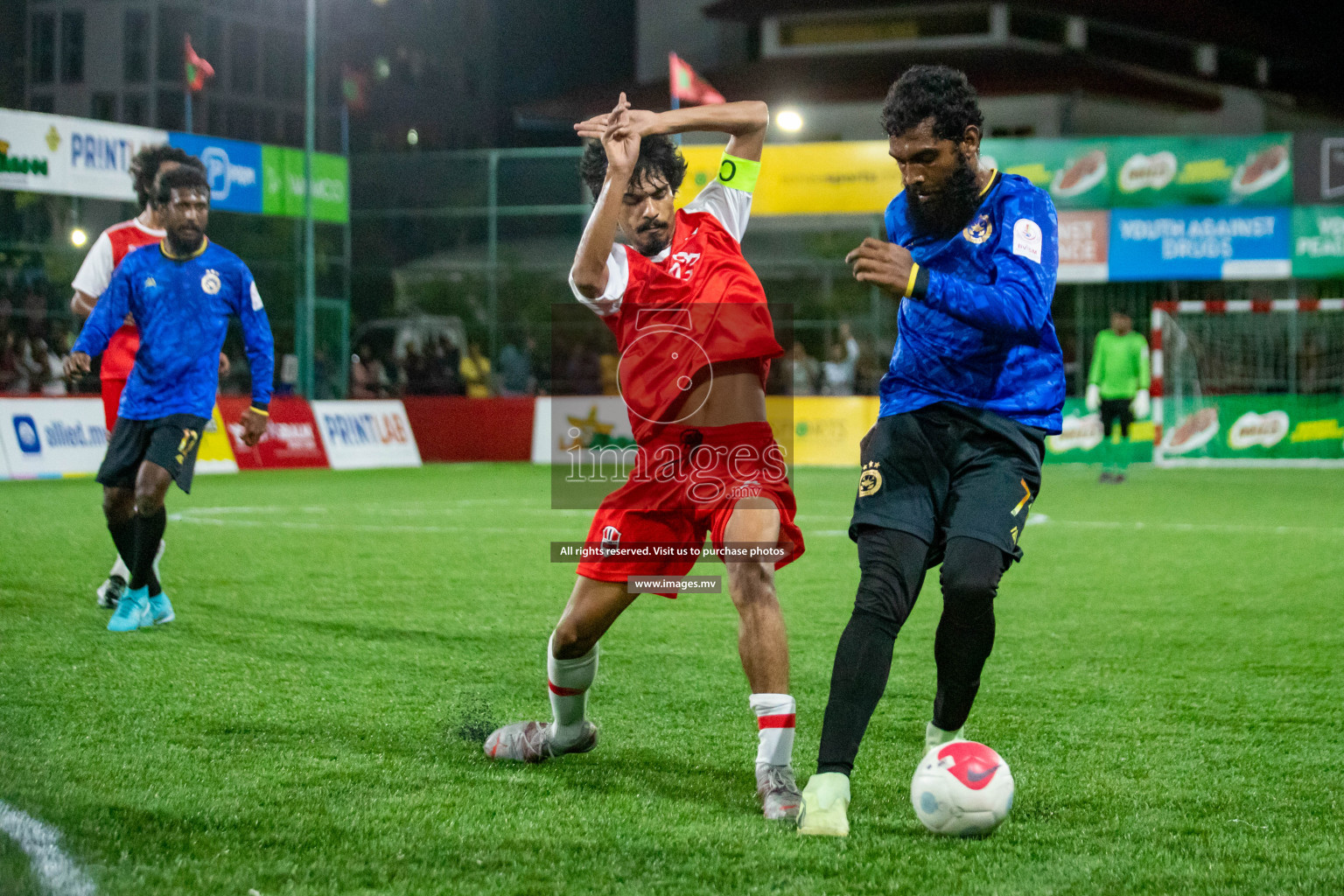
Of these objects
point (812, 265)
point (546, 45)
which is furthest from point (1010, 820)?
point (546, 45)

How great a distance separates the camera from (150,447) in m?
7.10

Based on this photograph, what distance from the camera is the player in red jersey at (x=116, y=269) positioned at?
748 centimetres


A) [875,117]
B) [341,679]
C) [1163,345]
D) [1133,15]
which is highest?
[1133,15]

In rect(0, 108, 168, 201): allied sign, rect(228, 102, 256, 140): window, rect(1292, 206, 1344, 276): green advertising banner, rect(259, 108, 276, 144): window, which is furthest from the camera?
rect(259, 108, 276, 144): window

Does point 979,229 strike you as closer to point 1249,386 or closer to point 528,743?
point 528,743

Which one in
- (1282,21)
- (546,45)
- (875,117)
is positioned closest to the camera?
(875,117)

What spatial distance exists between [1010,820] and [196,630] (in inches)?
174

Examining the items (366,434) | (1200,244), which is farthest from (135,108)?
(1200,244)

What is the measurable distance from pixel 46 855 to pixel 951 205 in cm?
269

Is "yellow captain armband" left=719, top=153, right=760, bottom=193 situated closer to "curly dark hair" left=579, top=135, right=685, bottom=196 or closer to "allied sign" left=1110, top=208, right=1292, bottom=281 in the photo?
"curly dark hair" left=579, top=135, right=685, bottom=196

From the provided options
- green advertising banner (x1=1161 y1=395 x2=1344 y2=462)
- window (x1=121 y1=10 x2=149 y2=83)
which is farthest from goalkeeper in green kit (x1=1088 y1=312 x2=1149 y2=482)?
window (x1=121 y1=10 x2=149 y2=83)

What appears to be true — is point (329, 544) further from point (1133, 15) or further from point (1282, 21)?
point (1282, 21)

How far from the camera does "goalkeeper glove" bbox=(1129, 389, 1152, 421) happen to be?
62.8 feet

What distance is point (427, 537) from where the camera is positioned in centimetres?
1134
